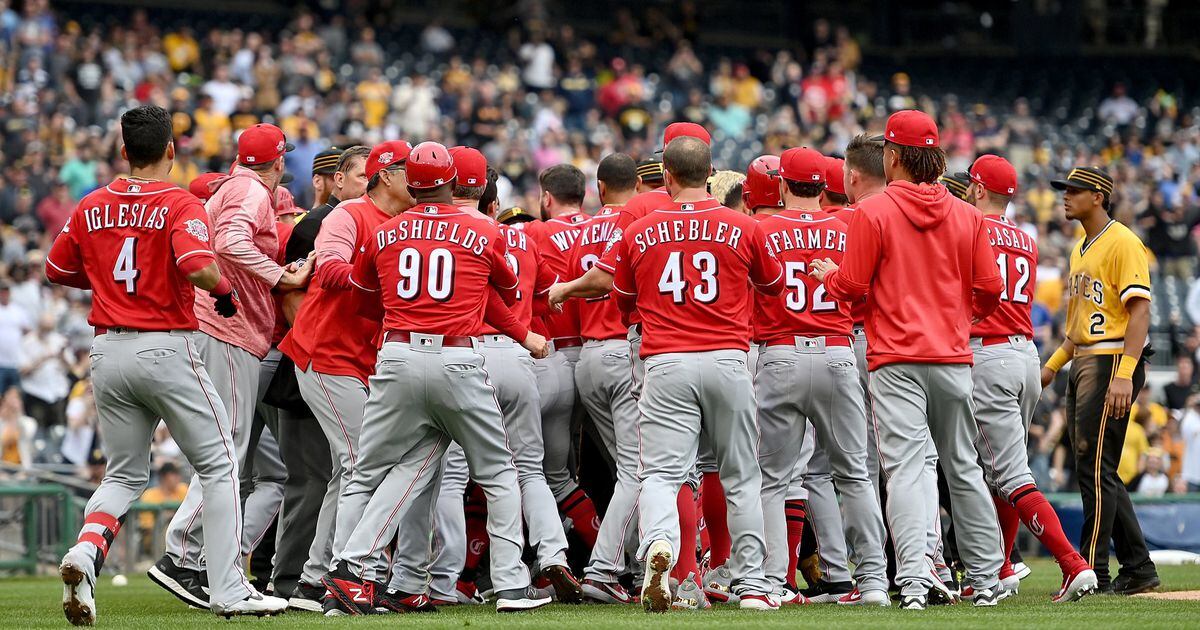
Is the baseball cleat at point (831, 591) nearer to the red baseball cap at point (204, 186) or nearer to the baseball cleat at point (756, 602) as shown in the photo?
the baseball cleat at point (756, 602)

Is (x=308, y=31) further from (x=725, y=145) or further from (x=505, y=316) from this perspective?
(x=505, y=316)

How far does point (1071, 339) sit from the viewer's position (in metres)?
9.07

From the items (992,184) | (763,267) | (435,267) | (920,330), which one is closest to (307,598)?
(435,267)

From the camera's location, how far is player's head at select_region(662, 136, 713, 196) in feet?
25.2

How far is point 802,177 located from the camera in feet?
27.1

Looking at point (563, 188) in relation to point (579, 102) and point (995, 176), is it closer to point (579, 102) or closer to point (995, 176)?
point (995, 176)

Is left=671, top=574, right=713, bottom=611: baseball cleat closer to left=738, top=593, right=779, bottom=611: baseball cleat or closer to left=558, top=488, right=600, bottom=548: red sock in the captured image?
left=738, top=593, right=779, bottom=611: baseball cleat

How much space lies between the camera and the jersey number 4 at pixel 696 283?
7.56 meters

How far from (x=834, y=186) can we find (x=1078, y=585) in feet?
8.50

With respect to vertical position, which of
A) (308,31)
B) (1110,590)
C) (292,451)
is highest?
(308,31)

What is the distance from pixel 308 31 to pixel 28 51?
4.37 m

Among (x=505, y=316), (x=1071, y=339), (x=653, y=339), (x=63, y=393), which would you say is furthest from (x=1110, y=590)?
(x=63, y=393)

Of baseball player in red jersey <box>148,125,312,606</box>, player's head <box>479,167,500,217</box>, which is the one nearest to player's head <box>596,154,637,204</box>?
player's head <box>479,167,500,217</box>

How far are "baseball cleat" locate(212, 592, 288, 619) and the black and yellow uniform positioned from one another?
14.7 ft
